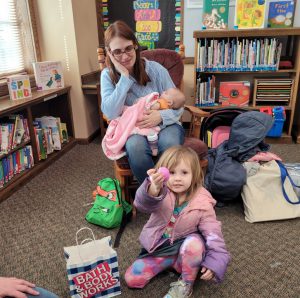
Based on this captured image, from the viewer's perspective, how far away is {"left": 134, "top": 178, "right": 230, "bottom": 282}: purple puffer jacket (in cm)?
126

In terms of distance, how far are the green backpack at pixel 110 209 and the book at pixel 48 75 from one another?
1.43 metres

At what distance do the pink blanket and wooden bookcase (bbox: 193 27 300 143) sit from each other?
1.44 meters

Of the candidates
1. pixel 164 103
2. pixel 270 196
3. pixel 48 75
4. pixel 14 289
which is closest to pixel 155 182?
pixel 14 289

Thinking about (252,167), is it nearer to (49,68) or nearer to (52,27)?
(49,68)

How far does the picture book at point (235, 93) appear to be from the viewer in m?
3.21

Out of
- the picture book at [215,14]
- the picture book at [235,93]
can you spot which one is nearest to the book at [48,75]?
the picture book at [215,14]

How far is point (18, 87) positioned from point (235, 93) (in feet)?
6.92

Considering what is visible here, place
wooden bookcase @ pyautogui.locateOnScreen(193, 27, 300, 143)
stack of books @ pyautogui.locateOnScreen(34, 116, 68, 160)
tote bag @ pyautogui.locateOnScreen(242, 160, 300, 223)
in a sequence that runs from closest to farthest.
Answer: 1. tote bag @ pyautogui.locateOnScreen(242, 160, 300, 223)
2. stack of books @ pyautogui.locateOnScreen(34, 116, 68, 160)
3. wooden bookcase @ pyautogui.locateOnScreen(193, 27, 300, 143)

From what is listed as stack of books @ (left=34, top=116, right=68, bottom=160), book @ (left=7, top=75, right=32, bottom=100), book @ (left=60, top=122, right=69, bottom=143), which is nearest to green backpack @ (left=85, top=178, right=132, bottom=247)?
stack of books @ (left=34, top=116, right=68, bottom=160)

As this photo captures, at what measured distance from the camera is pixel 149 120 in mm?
1841

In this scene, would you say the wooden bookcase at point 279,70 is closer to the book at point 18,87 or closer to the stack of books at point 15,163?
the book at point 18,87

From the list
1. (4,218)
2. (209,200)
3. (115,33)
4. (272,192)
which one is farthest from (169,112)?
(4,218)

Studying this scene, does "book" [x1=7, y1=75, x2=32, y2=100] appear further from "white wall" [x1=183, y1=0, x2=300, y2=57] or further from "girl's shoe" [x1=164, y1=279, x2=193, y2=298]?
"girl's shoe" [x1=164, y1=279, x2=193, y2=298]

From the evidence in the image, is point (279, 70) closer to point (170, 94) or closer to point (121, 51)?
point (170, 94)
